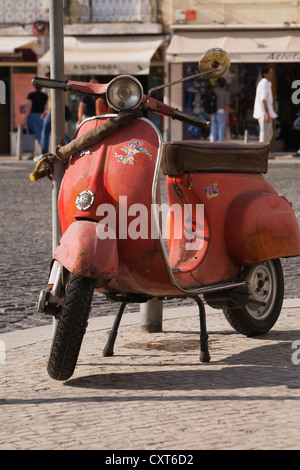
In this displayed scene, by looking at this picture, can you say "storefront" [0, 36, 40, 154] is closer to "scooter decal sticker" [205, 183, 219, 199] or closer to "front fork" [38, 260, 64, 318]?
"scooter decal sticker" [205, 183, 219, 199]

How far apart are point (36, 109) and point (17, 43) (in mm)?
3661

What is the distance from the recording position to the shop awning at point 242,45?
3003cm

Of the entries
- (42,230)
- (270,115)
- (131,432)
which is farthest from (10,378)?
(270,115)

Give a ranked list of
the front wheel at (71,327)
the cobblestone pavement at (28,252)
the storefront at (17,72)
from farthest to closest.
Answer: the storefront at (17,72)
the cobblestone pavement at (28,252)
the front wheel at (71,327)

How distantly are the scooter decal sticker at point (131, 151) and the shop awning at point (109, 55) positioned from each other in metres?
24.7

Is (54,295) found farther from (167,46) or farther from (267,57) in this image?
(167,46)

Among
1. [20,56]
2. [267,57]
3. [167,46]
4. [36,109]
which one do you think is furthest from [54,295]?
[20,56]

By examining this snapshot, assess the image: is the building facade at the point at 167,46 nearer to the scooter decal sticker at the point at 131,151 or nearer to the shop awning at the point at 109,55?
the shop awning at the point at 109,55

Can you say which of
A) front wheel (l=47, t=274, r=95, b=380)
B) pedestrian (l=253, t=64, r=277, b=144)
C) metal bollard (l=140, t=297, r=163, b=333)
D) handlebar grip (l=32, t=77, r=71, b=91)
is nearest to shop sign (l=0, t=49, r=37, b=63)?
pedestrian (l=253, t=64, r=277, b=144)

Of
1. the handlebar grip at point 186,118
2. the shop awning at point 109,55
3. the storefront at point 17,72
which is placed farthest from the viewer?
the storefront at point 17,72

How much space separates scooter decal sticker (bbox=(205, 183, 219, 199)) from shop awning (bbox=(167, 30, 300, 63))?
23309 millimetres

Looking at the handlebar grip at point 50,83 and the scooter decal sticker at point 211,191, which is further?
the scooter decal sticker at point 211,191

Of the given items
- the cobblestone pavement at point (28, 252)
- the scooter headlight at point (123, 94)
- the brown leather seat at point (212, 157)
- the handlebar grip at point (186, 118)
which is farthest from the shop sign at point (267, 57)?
→ the scooter headlight at point (123, 94)
